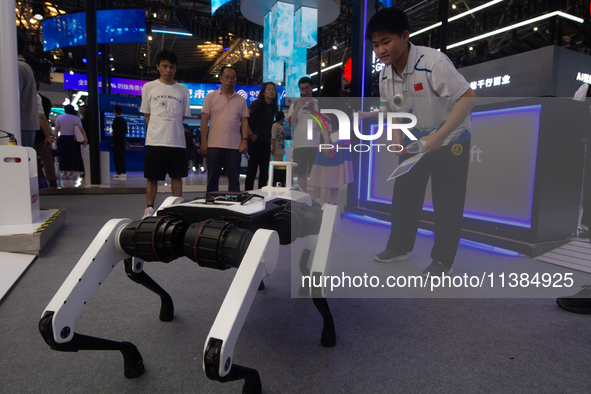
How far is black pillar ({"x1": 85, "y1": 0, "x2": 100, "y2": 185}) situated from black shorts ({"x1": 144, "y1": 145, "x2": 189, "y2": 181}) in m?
3.56

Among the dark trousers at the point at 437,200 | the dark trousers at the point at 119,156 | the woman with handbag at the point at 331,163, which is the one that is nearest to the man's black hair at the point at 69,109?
the dark trousers at the point at 119,156

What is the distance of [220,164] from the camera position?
2850 mm

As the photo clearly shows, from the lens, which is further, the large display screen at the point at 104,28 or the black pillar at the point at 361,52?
the large display screen at the point at 104,28

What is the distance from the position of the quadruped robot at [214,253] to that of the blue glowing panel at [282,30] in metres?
5.84

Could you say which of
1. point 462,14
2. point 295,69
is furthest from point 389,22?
point 462,14

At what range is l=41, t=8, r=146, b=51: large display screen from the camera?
20.3ft

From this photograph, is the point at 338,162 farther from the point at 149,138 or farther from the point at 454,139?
the point at 149,138

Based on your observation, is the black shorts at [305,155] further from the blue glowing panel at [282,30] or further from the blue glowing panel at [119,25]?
the blue glowing panel at [119,25]

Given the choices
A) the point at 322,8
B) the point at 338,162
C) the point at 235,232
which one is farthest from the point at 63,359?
the point at 322,8

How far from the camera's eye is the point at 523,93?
2887 mm

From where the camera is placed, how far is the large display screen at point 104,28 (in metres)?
6.18

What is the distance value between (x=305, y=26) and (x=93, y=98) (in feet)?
12.5

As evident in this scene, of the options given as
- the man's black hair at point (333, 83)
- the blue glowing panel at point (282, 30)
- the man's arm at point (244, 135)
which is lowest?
the man's arm at point (244, 135)

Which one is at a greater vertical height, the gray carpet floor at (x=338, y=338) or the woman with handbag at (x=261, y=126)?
the woman with handbag at (x=261, y=126)
